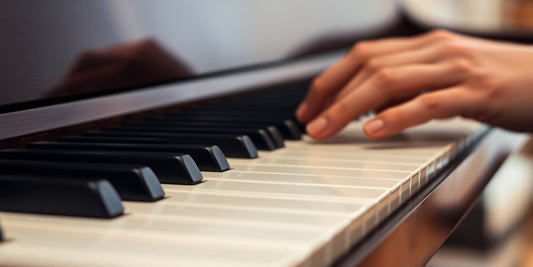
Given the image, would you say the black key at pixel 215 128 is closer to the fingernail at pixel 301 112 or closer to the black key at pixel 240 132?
the black key at pixel 240 132

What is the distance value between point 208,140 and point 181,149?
3.1 inches

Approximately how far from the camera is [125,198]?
55 cm

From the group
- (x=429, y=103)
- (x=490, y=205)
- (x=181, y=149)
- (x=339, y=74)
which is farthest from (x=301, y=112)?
(x=490, y=205)

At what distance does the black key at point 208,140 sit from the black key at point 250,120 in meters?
0.13

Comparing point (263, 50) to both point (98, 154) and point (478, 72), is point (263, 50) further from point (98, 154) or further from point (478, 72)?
point (98, 154)

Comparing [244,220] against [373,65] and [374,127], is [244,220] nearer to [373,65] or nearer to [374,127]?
[374,127]

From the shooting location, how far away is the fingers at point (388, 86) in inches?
38.0

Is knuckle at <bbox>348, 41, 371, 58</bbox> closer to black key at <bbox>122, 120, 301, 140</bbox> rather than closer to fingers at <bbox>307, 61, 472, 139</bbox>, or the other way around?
fingers at <bbox>307, 61, 472, 139</bbox>

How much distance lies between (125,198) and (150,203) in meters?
0.02

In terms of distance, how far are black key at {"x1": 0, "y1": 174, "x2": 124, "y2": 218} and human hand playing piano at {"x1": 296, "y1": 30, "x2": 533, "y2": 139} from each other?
0.47 meters

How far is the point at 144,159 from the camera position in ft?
2.08

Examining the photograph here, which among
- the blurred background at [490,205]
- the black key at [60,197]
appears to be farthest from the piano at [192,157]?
the blurred background at [490,205]

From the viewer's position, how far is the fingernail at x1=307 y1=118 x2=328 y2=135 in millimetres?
935

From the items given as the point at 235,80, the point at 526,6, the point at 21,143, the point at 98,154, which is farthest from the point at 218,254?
the point at 526,6
